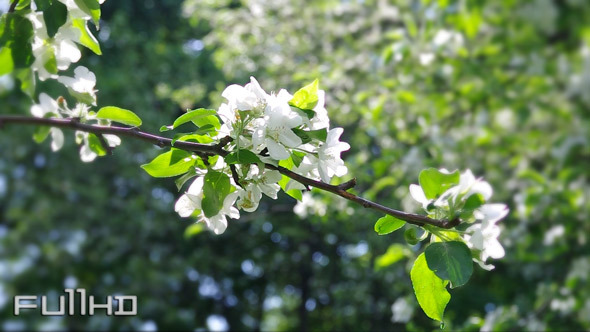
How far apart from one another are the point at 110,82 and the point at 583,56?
4.59 m

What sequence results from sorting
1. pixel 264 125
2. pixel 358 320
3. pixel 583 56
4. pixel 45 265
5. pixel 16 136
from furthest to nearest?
pixel 16 136
pixel 45 265
pixel 358 320
pixel 583 56
pixel 264 125

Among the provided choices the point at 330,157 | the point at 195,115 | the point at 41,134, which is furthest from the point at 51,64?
the point at 330,157

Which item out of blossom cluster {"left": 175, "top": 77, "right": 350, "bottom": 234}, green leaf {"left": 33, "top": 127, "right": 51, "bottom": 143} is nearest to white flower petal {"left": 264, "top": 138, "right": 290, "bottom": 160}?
blossom cluster {"left": 175, "top": 77, "right": 350, "bottom": 234}

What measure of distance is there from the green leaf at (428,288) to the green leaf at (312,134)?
0.49 ft

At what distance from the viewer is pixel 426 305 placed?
25.9 inches

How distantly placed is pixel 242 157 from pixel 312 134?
0.25ft

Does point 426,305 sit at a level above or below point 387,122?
above

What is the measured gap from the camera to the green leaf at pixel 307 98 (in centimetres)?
67

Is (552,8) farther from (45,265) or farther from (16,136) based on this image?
(16,136)

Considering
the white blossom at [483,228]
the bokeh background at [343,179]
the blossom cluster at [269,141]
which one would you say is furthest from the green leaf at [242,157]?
the bokeh background at [343,179]

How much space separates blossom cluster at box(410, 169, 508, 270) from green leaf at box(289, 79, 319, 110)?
5.6 inches

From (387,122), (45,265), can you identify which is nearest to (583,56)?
(387,122)

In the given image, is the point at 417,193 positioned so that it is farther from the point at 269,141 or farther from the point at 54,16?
the point at 54,16

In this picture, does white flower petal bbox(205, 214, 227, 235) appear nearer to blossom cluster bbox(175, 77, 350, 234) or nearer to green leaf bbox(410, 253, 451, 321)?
blossom cluster bbox(175, 77, 350, 234)
